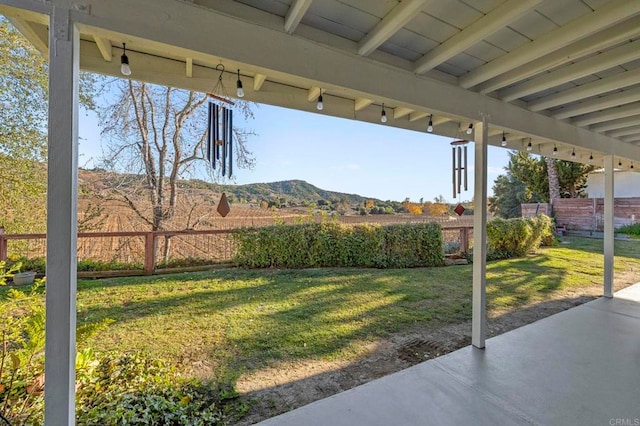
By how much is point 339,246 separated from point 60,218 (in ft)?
16.9

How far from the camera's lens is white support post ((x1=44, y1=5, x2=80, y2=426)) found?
121cm

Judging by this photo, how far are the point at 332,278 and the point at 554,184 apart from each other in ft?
38.7

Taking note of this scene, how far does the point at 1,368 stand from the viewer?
68.4 inches

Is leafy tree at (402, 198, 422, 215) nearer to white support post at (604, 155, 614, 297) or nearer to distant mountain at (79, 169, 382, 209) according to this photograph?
distant mountain at (79, 169, 382, 209)

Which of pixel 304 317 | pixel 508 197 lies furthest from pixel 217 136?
pixel 508 197

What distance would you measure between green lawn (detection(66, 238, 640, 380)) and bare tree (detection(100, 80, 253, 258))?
1669 millimetres

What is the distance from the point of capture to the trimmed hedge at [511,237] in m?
7.21

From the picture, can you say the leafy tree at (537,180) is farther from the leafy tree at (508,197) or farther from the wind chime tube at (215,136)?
the wind chime tube at (215,136)

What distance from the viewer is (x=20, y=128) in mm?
3941

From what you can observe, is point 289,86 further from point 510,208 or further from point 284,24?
point 510,208

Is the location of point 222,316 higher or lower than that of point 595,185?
lower

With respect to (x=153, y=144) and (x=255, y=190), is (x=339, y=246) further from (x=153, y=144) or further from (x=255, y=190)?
(x=153, y=144)

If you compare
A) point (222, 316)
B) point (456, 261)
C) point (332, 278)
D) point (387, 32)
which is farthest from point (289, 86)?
point (456, 261)

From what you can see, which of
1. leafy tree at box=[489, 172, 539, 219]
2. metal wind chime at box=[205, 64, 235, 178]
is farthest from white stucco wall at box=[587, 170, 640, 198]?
metal wind chime at box=[205, 64, 235, 178]
